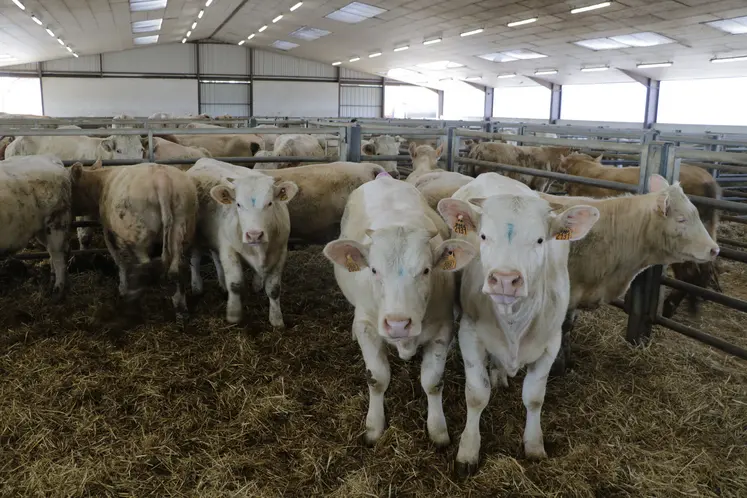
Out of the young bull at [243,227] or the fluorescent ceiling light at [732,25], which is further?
the fluorescent ceiling light at [732,25]

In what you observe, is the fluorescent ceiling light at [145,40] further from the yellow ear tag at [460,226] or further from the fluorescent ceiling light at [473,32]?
the yellow ear tag at [460,226]

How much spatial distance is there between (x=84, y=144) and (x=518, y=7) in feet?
37.6

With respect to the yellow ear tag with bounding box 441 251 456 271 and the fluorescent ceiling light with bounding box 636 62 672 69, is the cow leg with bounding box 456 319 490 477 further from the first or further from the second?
the fluorescent ceiling light with bounding box 636 62 672 69

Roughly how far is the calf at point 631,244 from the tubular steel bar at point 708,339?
0.52 meters

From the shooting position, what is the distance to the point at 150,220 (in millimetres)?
4586

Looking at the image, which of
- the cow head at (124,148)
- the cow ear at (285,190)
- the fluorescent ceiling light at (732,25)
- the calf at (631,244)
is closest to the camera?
the calf at (631,244)

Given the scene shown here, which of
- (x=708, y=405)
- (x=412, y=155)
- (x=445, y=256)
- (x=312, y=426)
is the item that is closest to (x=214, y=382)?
(x=312, y=426)

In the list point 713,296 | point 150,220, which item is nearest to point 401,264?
point 713,296

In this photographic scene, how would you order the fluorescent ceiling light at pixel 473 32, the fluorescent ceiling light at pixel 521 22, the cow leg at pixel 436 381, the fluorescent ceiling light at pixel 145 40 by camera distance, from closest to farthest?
1. the cow leg at pixel 436 381
2. the fluorescent ceiling light at pixel 521 22
3. the fluorescent ceiling light at pixel 473 32
4. the fluorescent ceiling light at pixel 145 40

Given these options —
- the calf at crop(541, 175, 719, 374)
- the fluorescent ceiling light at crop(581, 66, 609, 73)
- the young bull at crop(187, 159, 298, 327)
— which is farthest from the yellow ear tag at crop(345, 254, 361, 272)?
the fluorescent ceiling light at crop(581, 66, 609, 73)

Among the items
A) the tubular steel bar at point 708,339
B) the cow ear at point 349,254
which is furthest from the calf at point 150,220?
the tubular steel bar at point 708,339

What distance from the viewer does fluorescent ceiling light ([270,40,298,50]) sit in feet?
91.1

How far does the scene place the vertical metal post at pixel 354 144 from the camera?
6.59 m

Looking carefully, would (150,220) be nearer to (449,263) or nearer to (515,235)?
(449,263)
